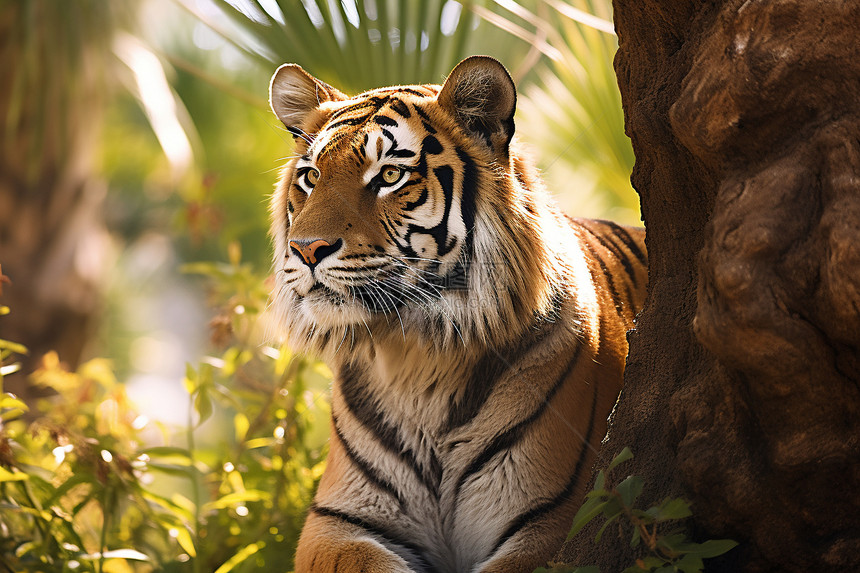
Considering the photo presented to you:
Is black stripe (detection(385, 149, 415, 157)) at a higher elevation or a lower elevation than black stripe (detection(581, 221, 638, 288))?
higher

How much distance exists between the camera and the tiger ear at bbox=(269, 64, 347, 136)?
2.57 metres

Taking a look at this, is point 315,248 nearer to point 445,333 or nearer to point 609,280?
point 445,333

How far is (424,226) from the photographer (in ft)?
7.15

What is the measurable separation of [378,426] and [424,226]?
57 centimetres

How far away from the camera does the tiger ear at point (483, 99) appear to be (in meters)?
2.20

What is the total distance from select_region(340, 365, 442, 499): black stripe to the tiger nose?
1.60 ft

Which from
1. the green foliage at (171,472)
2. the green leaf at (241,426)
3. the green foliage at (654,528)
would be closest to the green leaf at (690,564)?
the green foliage at (654,528)

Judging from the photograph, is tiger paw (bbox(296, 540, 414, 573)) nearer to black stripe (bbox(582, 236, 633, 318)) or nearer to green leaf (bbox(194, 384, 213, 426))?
green leaf (bbox(194, 384, 213, 426))

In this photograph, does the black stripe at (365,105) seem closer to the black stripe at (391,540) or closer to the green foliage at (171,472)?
the green foliage at (171,472)

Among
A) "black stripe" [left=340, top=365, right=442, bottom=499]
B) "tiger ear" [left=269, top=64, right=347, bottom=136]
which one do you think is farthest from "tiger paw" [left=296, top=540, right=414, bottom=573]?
"tiger ear" [left=269, top=64, right=347, bottom=136]

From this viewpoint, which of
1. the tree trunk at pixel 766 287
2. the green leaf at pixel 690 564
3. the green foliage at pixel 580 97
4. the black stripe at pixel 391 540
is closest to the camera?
the tree trunk at pixel 766 287

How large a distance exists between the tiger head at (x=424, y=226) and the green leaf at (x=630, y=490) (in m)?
0.71

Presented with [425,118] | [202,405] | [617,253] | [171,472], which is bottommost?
[171,472]

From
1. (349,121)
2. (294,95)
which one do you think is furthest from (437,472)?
(294,95)
